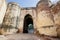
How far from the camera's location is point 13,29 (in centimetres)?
Result: 902

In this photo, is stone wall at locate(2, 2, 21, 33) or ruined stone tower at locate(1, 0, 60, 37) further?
stone wall at locate(2, 2, 21, 33)

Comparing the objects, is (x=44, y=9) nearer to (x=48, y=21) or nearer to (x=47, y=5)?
(x=47, y=5)

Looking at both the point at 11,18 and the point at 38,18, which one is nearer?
the point at 38,18

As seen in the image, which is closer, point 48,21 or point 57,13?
point 57,13

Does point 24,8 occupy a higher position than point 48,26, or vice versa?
point 24,8

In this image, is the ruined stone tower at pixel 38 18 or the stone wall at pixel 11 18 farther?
the stone wall at pixel 11 18

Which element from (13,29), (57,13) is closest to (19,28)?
(13,29)

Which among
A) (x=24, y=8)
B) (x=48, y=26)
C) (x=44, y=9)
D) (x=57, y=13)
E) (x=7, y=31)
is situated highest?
(x=24, y=8)

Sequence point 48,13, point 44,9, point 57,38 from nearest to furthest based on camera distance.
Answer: point 57,38 < point 48,13 < point 44,9

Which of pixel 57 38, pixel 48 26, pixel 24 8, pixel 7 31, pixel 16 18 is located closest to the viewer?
pixel 57 38

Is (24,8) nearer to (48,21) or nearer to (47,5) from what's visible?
(47,5)

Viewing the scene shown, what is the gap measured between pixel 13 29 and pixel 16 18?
134 cm

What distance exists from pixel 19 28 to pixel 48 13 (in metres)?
5.23

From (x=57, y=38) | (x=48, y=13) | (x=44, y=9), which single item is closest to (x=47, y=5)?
(x=44, y=9)
